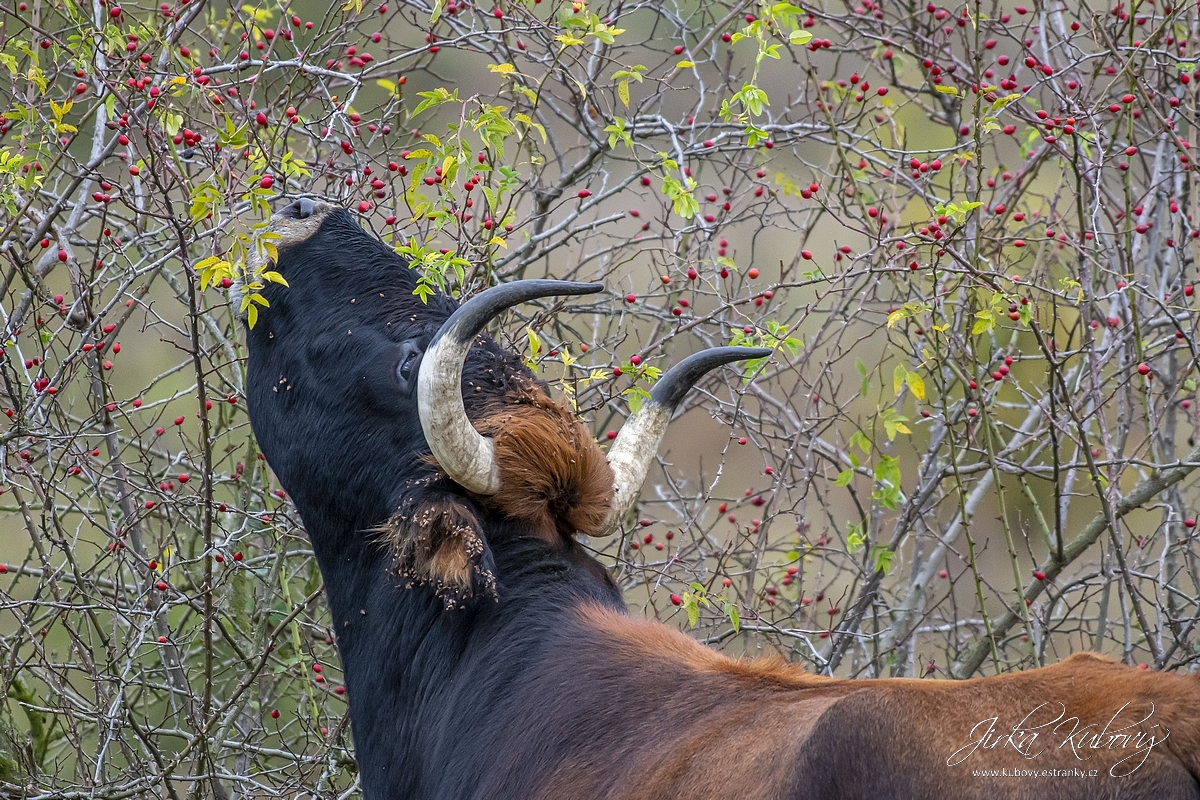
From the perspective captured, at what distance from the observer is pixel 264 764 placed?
541cm

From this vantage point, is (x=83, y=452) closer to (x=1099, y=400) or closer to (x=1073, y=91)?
(x=1099, y=400)

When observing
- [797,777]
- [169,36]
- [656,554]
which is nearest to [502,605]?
[797,777]

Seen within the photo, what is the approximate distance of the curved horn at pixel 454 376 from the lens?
2.98 m

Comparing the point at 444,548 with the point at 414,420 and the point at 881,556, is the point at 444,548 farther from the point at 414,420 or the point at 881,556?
the point at 881,556

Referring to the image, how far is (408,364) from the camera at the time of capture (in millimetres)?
3381

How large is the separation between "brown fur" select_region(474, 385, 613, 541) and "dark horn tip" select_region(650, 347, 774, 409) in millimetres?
247

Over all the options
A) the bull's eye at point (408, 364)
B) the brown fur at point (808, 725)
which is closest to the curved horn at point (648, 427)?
the brown fur at point (808, 725)

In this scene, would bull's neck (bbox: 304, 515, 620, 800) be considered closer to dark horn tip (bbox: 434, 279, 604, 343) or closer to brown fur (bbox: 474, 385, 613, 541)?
brown fur (bbox: 474, 385, 613, 541)

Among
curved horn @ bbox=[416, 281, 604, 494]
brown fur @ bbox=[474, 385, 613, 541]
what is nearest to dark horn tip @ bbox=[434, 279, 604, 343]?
curved horn @ bbox=[416, 281, 604, 494]

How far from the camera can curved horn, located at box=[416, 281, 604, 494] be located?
298 cm

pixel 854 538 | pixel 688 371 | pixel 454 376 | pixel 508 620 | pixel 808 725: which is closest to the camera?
pixel 808 725

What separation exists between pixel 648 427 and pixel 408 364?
Result: 714 mm
